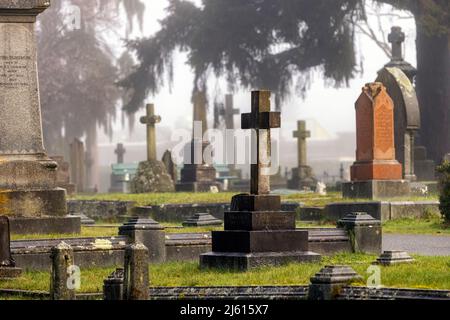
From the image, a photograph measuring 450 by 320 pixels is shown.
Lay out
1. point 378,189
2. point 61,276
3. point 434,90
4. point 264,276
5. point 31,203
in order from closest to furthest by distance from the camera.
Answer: point 61,276
point 264,276
point 31,203
point 378,189
point 434,90

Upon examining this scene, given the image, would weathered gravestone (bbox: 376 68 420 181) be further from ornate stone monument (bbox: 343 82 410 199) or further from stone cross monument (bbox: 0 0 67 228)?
stone cross monument (bbox: 0 0 67 228)

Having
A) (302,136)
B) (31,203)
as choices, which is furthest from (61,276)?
(302,136)

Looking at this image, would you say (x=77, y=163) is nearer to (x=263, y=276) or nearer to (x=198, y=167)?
(x=198, y=167)

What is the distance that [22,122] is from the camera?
71.4ft

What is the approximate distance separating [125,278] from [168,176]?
2808 centimetres

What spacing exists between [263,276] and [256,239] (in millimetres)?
1461

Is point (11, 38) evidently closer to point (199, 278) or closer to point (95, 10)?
point (199, 278)

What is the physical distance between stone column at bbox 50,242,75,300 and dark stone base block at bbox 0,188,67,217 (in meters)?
7.50

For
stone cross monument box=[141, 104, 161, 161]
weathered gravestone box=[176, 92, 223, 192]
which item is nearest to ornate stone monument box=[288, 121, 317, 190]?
weathered gravestone box=[176, 92, 223, 192]

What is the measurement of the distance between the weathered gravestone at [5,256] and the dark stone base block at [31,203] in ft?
14.2

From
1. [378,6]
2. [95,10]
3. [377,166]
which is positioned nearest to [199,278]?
[377,166]

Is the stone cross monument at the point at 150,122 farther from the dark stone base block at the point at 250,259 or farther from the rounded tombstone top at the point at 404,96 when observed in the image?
the dark stone base block at the point at 250,259

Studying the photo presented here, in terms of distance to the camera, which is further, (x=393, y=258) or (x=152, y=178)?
(x=152, y=178)

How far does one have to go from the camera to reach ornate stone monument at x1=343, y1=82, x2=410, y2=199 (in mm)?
29609
